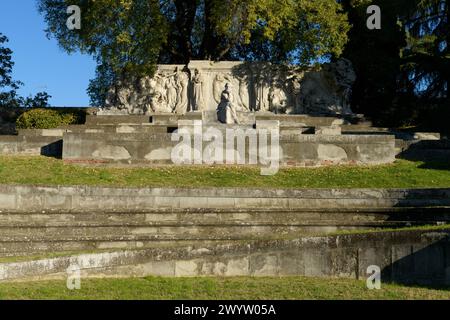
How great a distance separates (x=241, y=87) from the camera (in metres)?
30.2

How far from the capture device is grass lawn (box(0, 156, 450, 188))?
63.9ft

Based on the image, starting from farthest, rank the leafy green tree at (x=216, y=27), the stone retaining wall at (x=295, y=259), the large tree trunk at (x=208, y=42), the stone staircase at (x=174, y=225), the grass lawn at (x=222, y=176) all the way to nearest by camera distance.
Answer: the large tree trunk at (x=208, y=42)
the leafy green tree at (x=216, y=27)
the grass lawn at (x=222, y=176)
the stone staircase at (x=174, y=225)
the stone retaining wall at (x=295, y=259)

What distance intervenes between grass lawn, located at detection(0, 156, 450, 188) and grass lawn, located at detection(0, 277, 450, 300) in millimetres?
7174

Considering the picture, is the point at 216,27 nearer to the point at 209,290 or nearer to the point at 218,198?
the point at 218,198

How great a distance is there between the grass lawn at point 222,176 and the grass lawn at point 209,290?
7174 millimetres

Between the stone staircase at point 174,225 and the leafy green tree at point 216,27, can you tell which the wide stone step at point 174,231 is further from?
the leafy green tree at point 216,27

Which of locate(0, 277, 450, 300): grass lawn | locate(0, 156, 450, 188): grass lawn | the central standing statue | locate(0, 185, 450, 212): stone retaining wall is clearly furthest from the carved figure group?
locate(0, 277, 450, 300): grass lawn

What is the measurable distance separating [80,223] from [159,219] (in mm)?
1712

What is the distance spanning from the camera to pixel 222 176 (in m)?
20.5

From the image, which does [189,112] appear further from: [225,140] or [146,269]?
[146,269]

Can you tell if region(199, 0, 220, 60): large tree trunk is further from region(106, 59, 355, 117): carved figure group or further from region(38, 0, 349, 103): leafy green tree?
region(106, 59, 355, 117): carved figure group

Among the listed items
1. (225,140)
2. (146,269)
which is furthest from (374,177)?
(146,269)

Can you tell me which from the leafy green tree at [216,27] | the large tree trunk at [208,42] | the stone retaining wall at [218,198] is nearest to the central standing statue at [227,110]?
the leafy green tree at [216,27]

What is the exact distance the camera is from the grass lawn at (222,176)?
63.9 ft
